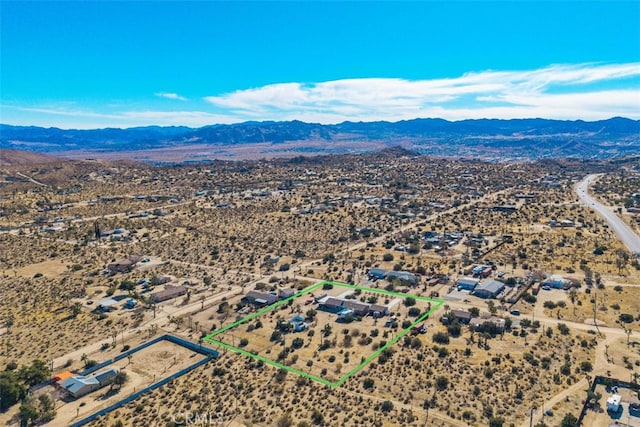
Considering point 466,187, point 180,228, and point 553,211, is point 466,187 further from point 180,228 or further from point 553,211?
point 180,228

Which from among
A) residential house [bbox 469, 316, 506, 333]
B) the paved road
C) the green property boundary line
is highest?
residential house [bbox 469, 316, 506, 333]

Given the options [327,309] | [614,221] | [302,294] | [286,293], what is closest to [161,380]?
[327,309]

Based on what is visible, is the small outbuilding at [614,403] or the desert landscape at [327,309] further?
the desert landscape at [327,309]

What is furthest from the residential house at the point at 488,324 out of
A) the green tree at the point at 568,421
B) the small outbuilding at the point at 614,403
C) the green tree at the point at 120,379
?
the green tree at the point at 120,379

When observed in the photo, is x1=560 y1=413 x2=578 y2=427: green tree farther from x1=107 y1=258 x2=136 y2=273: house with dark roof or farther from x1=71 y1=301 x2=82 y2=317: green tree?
x1=107 y1=258 x2=136 y2=273: house with dark roof

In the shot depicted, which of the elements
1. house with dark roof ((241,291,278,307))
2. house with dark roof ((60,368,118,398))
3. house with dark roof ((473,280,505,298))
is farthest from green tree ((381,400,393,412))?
house with dark roof ((473,280,505,298))

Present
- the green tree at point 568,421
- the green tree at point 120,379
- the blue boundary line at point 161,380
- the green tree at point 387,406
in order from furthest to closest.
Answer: the green tree at point 120,379, the blue boundary line at point 161,380, the green tree at point 387,406, the green tree at point 568,421

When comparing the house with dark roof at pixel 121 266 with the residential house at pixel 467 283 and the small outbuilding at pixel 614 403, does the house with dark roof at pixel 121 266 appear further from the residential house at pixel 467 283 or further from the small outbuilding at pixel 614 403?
the small outbuilding at pixel 614 403

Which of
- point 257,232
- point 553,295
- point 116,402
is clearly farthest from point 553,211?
point 116,402
